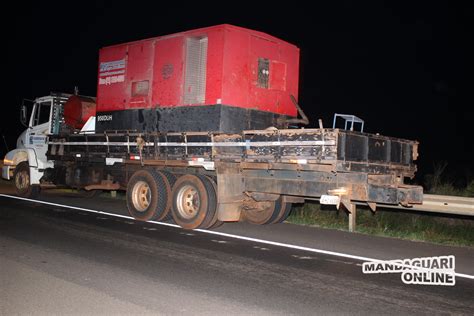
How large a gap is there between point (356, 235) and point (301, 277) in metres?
3.66

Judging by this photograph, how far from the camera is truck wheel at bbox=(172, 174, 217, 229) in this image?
9625 mm

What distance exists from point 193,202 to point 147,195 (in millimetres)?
1432

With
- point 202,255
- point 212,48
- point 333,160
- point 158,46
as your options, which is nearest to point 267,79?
point 212,48

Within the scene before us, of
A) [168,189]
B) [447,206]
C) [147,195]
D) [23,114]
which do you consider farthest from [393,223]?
[23,114]

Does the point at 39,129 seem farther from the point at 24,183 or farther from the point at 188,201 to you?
the point at 188,201

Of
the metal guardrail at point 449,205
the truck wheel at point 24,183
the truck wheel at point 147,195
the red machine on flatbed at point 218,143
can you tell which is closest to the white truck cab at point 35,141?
the truck wheel at point 24,183

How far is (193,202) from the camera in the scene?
399 inches

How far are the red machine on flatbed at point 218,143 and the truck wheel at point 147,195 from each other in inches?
0.9

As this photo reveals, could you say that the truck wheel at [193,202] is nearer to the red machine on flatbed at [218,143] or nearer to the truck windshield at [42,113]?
the red machine on flatbed at [218,143]

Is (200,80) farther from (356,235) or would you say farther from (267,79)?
(356,235)

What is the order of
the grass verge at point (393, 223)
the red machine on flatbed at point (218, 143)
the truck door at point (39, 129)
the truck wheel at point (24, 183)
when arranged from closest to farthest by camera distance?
the red machine on flatbed at point (218, 143), the grass verge at point (393, 223), the truck wheel at point (24, 183), the truck door at point (39, 129)

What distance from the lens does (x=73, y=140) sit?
13.4 metres

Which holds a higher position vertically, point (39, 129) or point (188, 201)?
point (39, 129)

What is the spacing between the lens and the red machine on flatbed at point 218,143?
837cm
